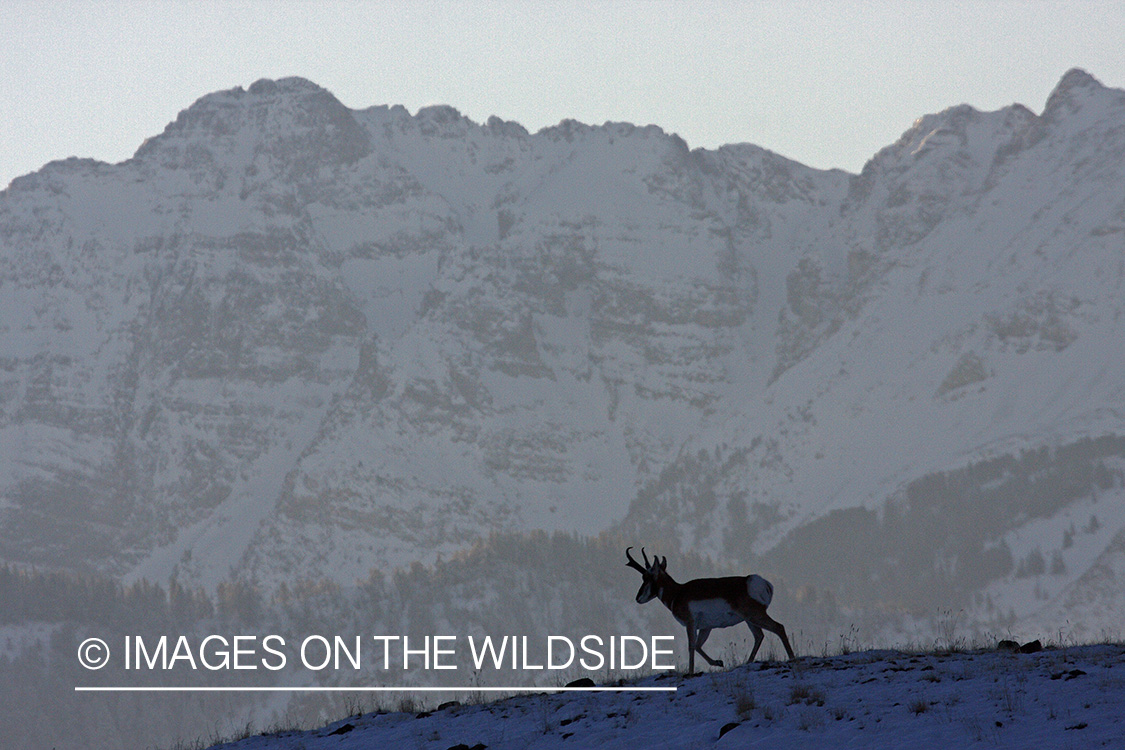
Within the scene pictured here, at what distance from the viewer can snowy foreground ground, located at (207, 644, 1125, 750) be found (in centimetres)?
2447

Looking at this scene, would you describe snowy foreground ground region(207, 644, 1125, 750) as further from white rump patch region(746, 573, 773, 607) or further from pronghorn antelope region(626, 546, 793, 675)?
white rump patch region(746, 573, 773, 607)

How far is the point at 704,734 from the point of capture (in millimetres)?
26250

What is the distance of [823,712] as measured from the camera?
86.6 feet

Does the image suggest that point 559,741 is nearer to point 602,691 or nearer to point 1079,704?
point 602,691

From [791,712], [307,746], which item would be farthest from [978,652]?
[307,746]

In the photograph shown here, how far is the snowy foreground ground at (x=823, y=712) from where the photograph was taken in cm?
2447

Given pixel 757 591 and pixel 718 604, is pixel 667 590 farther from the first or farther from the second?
pixel 757 591

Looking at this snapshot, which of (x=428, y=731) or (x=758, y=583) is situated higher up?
(x=758, y=583)

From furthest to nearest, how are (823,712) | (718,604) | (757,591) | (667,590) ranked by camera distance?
1. (667,590)
2. (718,604)
3. (757,591)
4. (823,712)

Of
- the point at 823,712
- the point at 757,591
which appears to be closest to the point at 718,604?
the point at 757,591

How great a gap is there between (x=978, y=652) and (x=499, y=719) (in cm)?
893

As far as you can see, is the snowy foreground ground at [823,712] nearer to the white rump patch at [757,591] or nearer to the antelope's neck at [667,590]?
the white rump patch at [757,591]

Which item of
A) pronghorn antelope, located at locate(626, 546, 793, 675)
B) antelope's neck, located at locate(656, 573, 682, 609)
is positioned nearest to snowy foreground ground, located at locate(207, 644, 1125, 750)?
pronghorn antelope, located at locate(626, 546, 793, 675)

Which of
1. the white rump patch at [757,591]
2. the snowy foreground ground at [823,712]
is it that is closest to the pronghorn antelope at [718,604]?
the white rump patch at [757,591]
